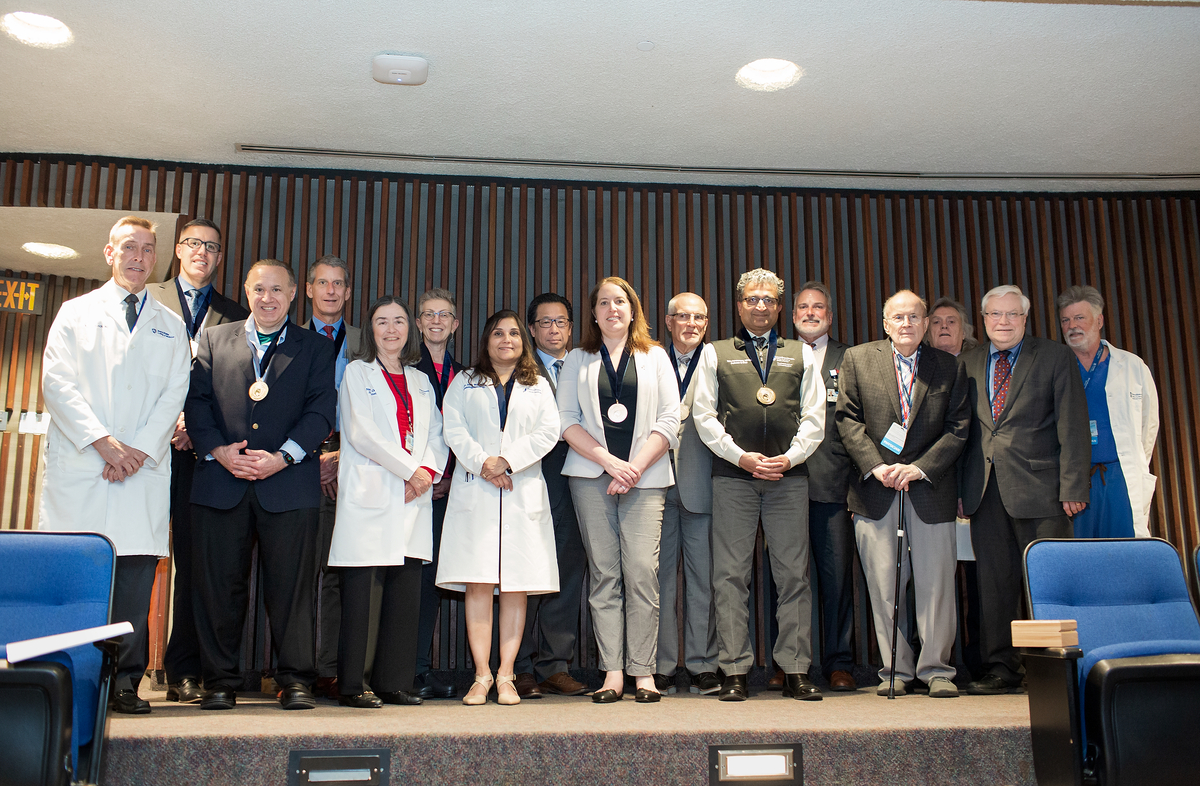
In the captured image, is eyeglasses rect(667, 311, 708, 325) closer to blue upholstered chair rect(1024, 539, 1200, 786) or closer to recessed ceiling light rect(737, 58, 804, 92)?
recessed ceiling light rect(737, 58, 804, 92)

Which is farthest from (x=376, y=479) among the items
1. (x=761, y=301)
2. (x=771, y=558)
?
(x=761, y=301)

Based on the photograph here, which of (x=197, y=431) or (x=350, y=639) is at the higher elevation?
(x=197, y=431)

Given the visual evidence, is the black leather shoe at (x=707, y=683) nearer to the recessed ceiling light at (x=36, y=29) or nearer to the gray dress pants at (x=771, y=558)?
the gray dress pants at (x=771, y=558)

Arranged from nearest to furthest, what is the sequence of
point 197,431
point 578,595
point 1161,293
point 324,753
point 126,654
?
point 324,753 → point 126,654 → point 197,431 → point 578,595 → point 1161,293

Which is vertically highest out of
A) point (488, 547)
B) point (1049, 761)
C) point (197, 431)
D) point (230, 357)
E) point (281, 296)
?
point (281, 296)

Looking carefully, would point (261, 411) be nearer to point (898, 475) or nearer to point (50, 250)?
point (898, 475)

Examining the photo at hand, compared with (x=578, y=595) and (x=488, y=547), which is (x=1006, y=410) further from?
(x=488, y=547)

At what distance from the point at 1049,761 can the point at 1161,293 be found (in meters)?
3.64

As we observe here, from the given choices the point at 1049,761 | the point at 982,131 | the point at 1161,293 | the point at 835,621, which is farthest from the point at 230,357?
the point at 1161,293

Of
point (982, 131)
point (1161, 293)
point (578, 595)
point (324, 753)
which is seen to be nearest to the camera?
point (324, 753)

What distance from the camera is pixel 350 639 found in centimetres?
325

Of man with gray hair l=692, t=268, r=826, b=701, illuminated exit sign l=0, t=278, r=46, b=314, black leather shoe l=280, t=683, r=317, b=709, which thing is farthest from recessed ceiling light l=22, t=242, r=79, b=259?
man with gray hair l=692, t=268, r=826, b=701

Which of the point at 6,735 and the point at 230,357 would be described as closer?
the point at 6,735

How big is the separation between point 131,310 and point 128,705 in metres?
1.39
